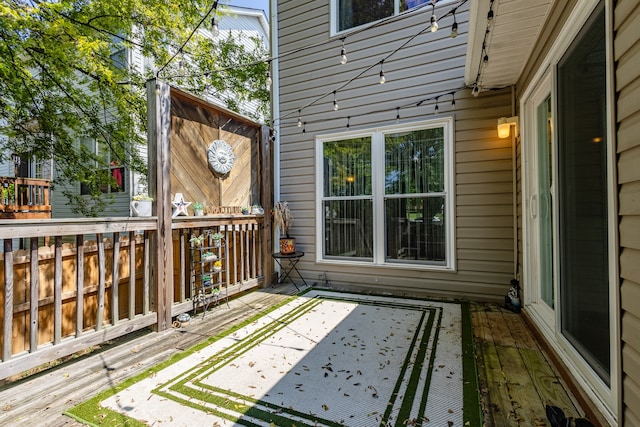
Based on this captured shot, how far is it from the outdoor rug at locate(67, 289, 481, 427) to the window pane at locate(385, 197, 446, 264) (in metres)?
1.03

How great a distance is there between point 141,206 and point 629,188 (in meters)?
3.39

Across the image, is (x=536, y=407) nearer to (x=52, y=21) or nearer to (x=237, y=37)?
(x=52, y=21)

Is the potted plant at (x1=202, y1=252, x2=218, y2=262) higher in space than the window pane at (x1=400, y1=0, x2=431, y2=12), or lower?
lower

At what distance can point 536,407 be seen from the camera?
175 cm

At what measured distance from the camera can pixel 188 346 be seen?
2.62 m

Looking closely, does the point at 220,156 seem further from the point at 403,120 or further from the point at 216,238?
the point at 403,120

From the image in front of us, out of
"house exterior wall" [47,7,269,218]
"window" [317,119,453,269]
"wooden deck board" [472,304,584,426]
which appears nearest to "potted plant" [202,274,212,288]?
"window" [317,119,453,269]

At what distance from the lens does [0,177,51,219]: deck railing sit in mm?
5059

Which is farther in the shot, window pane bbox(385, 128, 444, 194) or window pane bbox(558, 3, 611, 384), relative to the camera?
window pane bbox(385, 128, 444, 194)

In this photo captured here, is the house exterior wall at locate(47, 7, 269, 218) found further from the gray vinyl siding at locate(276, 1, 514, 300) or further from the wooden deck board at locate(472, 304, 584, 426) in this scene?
the wooden deck board at locate(472, 304, 584, 426)

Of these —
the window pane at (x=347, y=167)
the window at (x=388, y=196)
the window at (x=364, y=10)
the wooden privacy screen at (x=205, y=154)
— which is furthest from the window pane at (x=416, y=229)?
the window at (x=364, y=10)

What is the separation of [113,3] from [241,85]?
3.34 m

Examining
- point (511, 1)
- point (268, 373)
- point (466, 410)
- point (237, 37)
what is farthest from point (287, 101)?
point (237, 37)

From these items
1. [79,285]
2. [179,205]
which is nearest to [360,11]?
[179,205]
